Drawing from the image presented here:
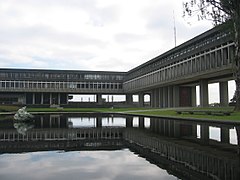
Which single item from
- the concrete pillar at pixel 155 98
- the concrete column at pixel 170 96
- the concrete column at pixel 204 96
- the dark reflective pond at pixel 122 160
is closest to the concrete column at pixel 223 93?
the concrete column at pixel 204 96

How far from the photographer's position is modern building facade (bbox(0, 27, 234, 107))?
4653 cm

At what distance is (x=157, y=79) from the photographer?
69188 mm

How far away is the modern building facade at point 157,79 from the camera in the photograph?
153ft

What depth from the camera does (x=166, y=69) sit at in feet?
211

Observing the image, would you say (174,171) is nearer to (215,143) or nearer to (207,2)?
(215,143)

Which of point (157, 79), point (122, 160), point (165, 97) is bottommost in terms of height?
point (122, 160)

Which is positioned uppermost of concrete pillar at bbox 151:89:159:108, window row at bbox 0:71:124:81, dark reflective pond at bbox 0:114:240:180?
window row at bbox 0:71:124:81

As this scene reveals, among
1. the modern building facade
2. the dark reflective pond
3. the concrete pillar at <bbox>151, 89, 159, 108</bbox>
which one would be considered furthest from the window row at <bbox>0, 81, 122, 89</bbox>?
the dark reflective pond

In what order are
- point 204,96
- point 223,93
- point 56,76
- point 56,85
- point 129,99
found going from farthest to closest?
point 129,99 < point 56,76 < point 56,85 < point 223,93 < point 204,96

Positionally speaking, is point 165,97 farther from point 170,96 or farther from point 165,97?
point 170,96

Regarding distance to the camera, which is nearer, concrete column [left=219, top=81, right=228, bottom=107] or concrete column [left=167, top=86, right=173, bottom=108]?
concrete column [left=219, top=81, right=228, bottom=107]

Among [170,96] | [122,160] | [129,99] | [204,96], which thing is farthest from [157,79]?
[122,160]

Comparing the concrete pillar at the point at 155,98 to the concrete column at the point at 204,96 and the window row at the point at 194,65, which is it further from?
the concrete column at the point at 204,96

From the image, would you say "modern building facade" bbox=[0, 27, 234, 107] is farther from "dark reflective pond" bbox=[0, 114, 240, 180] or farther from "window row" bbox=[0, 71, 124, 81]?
"dark reflective pond" bbox=[0, 114, 240, 180]
